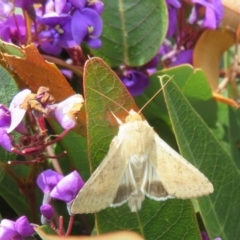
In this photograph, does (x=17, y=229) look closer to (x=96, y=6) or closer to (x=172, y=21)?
(x=96, y=6)

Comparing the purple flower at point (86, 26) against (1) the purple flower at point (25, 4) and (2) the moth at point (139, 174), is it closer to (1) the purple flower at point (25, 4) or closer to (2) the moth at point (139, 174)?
(1) the purple flower at point (25, 4)

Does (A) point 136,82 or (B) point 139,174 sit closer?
(B) point 139,174

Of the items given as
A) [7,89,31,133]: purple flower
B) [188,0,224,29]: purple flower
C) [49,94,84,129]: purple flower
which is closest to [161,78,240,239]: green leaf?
[49,94,84,129]: purple flower

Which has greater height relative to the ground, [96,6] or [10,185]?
[96,6]

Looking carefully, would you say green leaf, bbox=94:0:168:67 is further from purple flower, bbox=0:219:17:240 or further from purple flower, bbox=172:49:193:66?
purple flower, bbox=0:219:17:240

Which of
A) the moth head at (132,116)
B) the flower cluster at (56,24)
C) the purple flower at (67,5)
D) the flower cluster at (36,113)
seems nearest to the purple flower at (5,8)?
the flower cluster at (56,24)

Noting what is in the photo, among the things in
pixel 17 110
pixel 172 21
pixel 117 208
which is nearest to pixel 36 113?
pixel 17 110

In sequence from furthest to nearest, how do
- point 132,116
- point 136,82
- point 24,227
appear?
point 136,82
point 132,116
point 24,227
